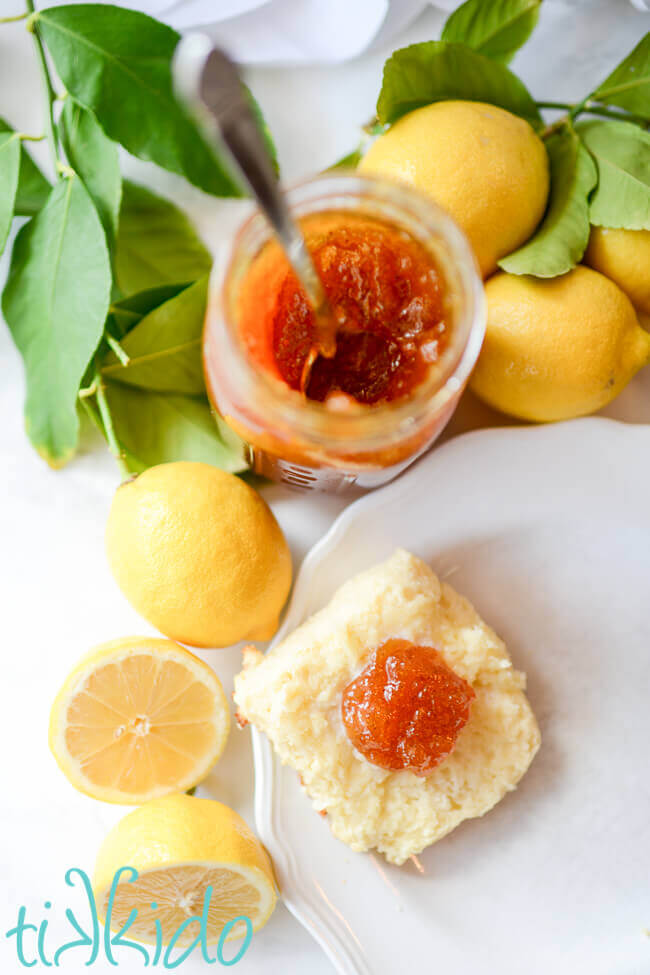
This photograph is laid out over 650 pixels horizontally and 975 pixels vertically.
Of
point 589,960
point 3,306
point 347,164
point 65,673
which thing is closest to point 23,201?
point 3,306

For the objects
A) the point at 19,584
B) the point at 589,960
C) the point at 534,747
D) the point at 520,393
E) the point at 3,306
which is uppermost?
the point at 3,306

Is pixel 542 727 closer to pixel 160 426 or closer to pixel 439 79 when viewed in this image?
pixel 160 426

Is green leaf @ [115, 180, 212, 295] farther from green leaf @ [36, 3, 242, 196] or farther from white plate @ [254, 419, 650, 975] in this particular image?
white plate @ [254, 419, 650, 975]

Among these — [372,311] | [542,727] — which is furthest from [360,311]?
[542,727]

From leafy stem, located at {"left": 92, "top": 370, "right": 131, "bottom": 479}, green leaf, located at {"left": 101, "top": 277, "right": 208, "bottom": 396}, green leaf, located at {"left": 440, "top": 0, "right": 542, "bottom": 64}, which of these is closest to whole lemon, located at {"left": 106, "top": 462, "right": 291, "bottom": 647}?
leafy stem, located at {"left": 92, "top": 370, "right": 131, "bottom": 479}

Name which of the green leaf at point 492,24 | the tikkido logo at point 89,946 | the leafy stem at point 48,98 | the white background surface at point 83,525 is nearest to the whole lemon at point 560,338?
the white background surface at point 83,525

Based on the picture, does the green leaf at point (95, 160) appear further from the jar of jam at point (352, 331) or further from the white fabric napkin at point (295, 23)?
the jar of jam at point (352, 331)

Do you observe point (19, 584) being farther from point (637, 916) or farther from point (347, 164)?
point (637, 916)
